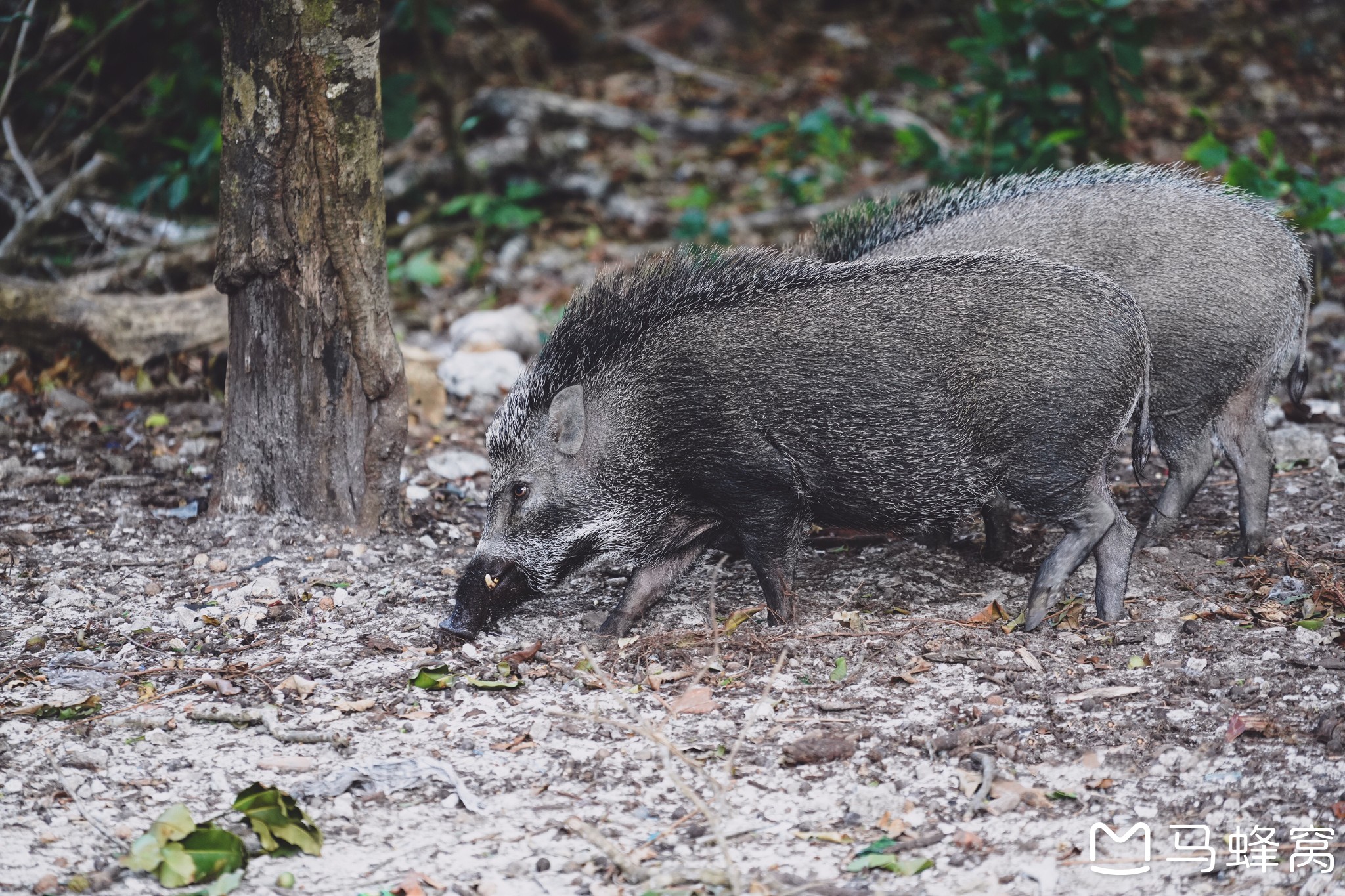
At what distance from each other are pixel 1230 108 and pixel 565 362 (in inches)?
307

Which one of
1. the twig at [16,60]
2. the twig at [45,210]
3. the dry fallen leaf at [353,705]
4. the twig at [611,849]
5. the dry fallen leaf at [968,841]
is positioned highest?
the twig at [16,60]

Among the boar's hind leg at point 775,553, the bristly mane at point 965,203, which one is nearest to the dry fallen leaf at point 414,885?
the boar's hind leg at point 775,553

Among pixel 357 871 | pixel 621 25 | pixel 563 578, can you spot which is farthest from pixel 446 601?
pixel 621 25

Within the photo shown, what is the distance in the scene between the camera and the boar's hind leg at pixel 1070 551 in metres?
4.45

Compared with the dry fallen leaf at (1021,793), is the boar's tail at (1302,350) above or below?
above

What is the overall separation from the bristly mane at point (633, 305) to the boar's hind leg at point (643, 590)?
666mm

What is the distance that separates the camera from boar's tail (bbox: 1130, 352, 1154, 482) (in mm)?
4523

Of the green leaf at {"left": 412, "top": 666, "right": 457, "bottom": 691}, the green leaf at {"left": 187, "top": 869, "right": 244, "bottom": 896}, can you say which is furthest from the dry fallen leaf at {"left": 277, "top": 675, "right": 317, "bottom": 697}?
the green leaf at {"left": 187, "top": 869, "right": 244, "bottom": 896}

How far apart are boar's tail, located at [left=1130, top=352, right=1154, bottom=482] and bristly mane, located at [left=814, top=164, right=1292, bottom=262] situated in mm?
982

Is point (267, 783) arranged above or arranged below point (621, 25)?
below

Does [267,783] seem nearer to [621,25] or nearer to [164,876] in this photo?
[164,876]

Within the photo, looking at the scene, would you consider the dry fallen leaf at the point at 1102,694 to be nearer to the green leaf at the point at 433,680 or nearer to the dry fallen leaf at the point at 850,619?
the dry fallen leaf at the point at 850,619

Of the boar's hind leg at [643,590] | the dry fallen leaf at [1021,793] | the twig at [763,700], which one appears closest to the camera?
the dry fallen leaf at [1021,793]

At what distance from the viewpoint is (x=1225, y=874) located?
3000mm
